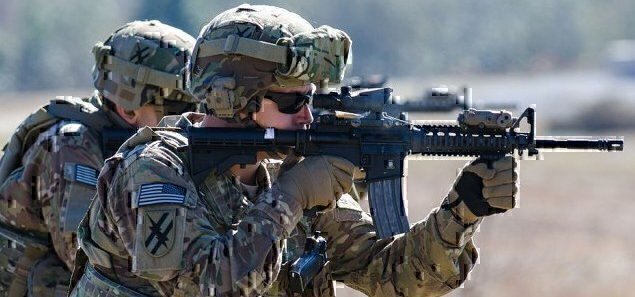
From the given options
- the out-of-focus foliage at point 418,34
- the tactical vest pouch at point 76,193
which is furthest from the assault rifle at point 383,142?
the out-of-focus foliage at point 418,34

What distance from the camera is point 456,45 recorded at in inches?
2350

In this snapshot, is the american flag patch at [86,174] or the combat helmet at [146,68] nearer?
the american flag patch at [86,174]

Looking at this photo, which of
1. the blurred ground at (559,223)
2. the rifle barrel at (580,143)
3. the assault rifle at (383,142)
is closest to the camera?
the assault rifle at (383,142)

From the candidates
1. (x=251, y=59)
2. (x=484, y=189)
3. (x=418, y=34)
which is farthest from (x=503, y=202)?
(x=418, y=34)

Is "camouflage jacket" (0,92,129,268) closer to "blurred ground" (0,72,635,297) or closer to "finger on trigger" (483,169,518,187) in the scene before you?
"finger on trigger" (483,169,518,187)

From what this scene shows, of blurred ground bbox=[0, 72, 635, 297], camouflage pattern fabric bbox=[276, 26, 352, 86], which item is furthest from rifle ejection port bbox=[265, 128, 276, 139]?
blurred ground bbox=[0, 72, 635, 297]

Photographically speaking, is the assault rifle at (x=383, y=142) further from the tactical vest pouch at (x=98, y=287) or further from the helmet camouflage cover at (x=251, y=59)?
the tactical vest pouch at (x=98, y=287)

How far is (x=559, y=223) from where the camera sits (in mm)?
24172

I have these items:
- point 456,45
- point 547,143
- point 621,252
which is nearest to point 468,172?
point 547,143

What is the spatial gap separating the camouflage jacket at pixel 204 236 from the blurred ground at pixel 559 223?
614 cm

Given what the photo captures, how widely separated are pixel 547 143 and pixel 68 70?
5476 centimetres

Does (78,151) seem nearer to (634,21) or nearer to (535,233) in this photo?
(535,233)

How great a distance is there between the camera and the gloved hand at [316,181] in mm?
6637

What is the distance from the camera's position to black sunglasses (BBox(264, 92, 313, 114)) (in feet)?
22.6
